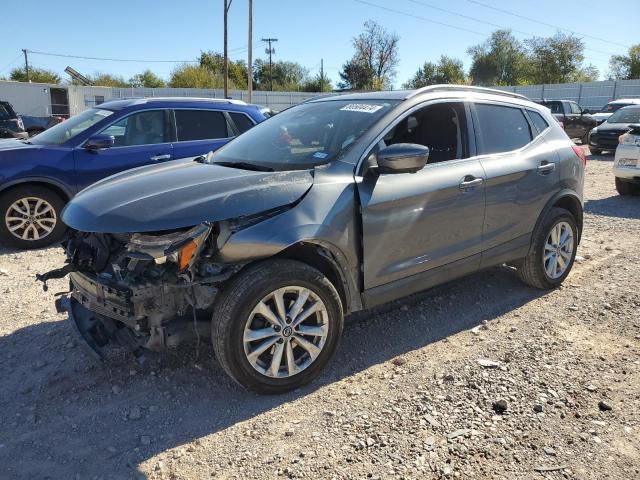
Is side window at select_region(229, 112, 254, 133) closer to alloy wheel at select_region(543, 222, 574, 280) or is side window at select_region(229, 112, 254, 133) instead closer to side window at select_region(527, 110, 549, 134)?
side window at select_region(527, 110, 549, 134)

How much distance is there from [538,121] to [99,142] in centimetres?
492

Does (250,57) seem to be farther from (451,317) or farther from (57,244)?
(451,317)

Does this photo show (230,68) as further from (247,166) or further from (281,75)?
(247,166)

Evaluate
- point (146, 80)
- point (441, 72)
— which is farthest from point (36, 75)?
point (441, 72)

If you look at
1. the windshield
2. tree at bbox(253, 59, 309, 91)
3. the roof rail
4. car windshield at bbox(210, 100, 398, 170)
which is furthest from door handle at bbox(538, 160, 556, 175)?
tree at bbox(253, 59, 309, 91)

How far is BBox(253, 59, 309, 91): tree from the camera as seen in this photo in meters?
76.0

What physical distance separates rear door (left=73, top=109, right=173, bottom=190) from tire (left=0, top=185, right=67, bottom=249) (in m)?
0.40

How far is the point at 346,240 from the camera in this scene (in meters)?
3.29

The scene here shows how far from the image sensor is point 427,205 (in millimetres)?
3682

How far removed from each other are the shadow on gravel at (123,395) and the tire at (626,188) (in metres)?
6.91

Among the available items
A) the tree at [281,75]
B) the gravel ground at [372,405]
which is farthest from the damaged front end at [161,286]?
the tree at [281,75]

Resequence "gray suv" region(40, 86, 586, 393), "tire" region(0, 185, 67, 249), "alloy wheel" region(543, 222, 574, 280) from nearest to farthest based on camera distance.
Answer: "gray suv" region(40, 86, 586, 393) → "alloy wheel" region(543, 222, 574, 280) → "tire" region(0, 185, 67, 249)

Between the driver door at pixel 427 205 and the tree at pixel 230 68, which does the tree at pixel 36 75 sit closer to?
the tree at pixel 230 68

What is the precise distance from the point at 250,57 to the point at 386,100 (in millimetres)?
28135
